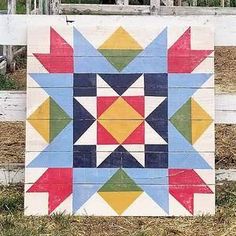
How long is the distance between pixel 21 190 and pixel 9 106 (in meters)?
0.60

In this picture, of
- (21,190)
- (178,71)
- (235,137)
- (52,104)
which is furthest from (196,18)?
(235,137)

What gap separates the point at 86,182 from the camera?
427 centimetres

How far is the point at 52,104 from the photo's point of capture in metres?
4.29

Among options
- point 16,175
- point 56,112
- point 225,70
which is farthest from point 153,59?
point 225,70

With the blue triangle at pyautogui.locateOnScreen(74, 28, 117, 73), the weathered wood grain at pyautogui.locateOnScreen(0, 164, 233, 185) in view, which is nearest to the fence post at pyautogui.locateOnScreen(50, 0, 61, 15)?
the weathered wood grain at pyautogui.locateOnScreen(0, 164, 233, 185)

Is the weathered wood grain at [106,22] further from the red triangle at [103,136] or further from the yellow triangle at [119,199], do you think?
the yellow triangle at [119,199]

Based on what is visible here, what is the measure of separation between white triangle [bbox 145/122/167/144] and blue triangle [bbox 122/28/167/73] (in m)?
0.37

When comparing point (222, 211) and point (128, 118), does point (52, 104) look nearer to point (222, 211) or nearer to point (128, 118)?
point (128, 118)

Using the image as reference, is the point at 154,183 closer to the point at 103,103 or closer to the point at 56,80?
the point at 103,103

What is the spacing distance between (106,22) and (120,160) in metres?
0.88

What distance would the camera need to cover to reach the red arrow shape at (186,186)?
14.1 feet

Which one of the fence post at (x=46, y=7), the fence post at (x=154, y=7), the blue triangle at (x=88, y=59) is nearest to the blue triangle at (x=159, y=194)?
the blue triangle at (x=88, y=59)

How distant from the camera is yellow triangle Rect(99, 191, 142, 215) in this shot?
4.27 meters

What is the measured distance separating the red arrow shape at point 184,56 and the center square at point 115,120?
99 millimetres
